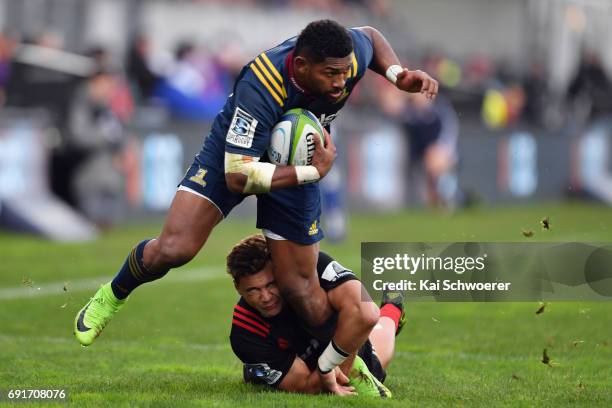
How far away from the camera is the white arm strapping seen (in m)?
6.19

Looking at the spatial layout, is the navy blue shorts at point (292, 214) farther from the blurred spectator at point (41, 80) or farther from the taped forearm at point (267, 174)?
the blurred spectator at point (41, 80)

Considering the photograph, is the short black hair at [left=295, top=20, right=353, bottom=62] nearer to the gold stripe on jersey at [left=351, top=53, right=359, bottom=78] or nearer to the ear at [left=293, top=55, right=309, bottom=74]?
the ear at [left=293, top=55, right=309, bottom=74]

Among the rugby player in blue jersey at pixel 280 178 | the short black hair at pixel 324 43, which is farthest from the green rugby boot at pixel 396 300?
the short black hair at pixel 324 43

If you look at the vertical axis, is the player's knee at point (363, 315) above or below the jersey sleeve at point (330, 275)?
below

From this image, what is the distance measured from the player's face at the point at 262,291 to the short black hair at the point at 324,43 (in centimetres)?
122

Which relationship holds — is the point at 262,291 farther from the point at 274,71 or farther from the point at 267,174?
the point at 274,71

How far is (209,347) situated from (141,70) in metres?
11.0

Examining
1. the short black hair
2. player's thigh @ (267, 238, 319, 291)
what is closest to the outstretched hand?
the short black hair

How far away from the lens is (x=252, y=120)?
6.23m

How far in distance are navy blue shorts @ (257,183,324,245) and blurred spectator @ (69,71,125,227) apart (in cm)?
1080

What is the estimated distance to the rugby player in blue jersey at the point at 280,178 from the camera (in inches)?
245

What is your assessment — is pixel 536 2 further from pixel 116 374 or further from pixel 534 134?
pixel 116 374

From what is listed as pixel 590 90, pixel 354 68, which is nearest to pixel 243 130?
pixel 354 68

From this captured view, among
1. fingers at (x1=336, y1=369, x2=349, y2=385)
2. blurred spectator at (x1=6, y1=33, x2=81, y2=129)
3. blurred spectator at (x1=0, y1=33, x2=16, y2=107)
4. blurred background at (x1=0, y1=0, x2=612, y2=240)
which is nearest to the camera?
fingers at (x1=336, y1=369, x2=349, y2=385)
